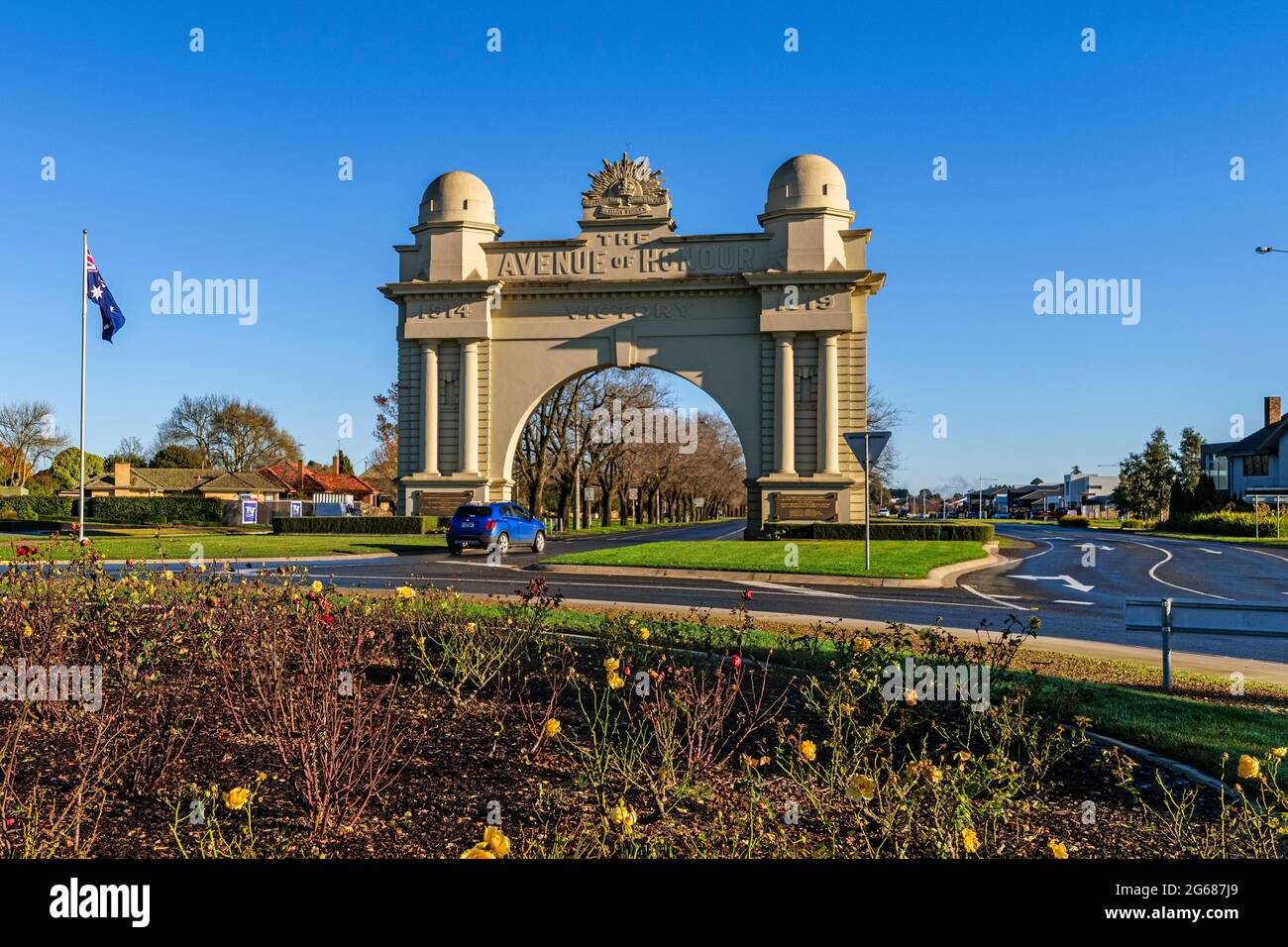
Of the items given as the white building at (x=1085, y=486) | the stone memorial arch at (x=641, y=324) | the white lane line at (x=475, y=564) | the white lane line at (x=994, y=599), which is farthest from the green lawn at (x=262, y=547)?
the white building at (x=1085, y=486)

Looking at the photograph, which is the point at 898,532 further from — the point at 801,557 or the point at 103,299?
the point at 103,299

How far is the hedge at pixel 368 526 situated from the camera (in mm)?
35344

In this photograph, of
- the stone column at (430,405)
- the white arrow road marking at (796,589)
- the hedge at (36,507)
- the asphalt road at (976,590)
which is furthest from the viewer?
the hedge at (36,507)

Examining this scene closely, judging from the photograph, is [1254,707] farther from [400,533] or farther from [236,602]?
[400,533]

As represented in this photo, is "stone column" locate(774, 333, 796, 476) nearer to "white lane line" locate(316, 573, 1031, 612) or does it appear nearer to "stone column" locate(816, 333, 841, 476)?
"stone column" locate(816, 333, 841, 476)

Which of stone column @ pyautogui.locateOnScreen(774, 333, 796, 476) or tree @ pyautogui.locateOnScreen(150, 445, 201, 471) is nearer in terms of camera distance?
stone column @ pyautogui.locateOnScreen(774, 333, 796, 476)

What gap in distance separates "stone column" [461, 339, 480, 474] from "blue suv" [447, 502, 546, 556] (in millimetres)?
7370

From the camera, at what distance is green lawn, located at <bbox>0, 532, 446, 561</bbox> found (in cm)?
2355

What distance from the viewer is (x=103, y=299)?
2712cm

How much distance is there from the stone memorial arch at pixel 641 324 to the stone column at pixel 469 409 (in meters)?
0.05

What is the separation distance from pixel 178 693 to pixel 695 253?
3255cm

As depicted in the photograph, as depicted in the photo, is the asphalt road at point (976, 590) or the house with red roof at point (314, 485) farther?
the house with red roof at point (314, 485)

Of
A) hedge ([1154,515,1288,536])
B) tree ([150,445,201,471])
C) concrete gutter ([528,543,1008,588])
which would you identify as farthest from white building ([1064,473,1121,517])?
concrete gutter ([528,543,1008,588])

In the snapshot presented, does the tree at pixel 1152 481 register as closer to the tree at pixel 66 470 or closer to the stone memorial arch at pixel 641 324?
the stone memorial arch at pixel 641 324
